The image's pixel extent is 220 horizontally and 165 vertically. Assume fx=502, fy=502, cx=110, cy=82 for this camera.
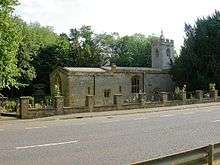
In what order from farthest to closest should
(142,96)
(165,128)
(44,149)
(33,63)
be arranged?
(33,63), (142,96), (165,128), (44,149)

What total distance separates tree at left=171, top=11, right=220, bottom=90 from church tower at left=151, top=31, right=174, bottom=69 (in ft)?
19.1

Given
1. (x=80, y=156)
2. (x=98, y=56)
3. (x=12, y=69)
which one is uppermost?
(x=98, y=56)

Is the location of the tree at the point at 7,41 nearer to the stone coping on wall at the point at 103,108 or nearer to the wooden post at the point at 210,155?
the stone coping on wall at the point at 103,108

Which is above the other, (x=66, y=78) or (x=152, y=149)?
(x=66, y=78)

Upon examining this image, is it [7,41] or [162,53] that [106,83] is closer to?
[162,53]

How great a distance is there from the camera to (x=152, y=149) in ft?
48.8

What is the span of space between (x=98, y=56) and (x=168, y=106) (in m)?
44.5

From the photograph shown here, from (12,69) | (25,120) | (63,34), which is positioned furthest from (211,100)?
(63,34)

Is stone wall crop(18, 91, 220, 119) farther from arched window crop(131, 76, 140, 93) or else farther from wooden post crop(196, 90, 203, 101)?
arched window crop(131, 76, 140, 93)

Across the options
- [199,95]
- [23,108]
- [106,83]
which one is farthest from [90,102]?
[106,83]

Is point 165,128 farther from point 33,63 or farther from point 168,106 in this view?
point 33,63

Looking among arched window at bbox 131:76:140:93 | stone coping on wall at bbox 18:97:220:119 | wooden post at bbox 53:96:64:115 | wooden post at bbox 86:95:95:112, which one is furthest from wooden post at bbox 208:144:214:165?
arched window at bbox 131:76:140:93

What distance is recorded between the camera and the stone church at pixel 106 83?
52.7 m

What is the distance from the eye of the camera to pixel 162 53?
228 feet
